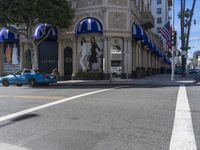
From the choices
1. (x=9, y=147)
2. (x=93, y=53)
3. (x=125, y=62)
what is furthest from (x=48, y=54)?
(x=9, y=147)

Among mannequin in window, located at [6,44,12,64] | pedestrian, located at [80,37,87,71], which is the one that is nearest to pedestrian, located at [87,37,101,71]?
pedestrian, located at [80,37,87,71]

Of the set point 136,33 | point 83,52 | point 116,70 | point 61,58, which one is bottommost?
point 116,70

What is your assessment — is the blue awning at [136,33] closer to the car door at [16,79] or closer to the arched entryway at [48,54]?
the arched entryway at [48,54]

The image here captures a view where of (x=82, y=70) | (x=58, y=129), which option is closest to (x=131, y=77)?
(x=82, y=70)

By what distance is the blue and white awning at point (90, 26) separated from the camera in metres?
30.9

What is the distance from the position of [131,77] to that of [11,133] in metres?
25.7

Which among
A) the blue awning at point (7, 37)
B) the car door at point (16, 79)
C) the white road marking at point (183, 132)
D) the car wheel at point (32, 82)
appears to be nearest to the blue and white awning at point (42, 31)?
the blue awning at point (7, 37)

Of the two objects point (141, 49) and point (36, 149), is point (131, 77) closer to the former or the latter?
point (141, 49)

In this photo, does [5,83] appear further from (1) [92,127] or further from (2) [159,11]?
(2) [159,11]

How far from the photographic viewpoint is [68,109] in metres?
11.0

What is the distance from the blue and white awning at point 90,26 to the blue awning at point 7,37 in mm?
7682

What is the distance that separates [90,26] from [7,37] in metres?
9.37

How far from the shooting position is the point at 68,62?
33.6 meters

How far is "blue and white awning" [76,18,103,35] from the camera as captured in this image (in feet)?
101
